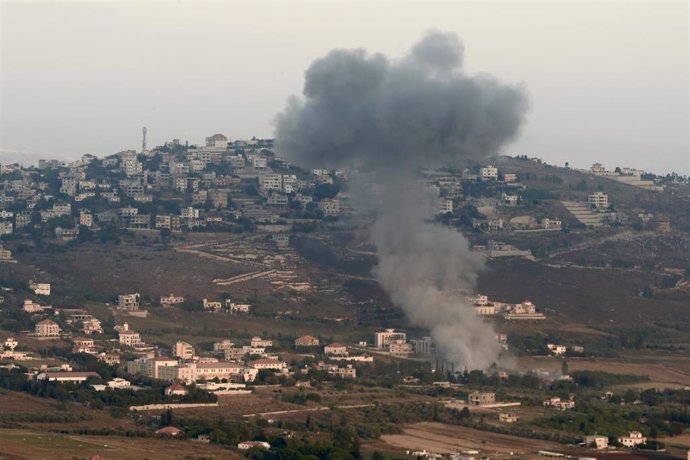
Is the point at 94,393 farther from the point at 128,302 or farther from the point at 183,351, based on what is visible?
the point at 128,302

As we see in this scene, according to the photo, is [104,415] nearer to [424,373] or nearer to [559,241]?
[424,373]

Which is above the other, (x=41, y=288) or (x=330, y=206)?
(x=330, y=206)

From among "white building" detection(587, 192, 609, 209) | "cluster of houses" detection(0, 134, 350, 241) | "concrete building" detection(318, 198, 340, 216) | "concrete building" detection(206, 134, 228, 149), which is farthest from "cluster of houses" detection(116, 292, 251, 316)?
"concrete building" detection(206, 134, 228, 149)

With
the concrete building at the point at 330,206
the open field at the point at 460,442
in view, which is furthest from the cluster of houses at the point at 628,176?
the open field at the point at 460,442

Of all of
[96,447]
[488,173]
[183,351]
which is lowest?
[96,447]

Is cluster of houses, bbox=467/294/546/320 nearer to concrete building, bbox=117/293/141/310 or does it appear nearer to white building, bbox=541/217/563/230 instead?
concrete building, bbox=117/293/141/310

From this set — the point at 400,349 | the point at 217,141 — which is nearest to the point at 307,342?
the point at 400,349
